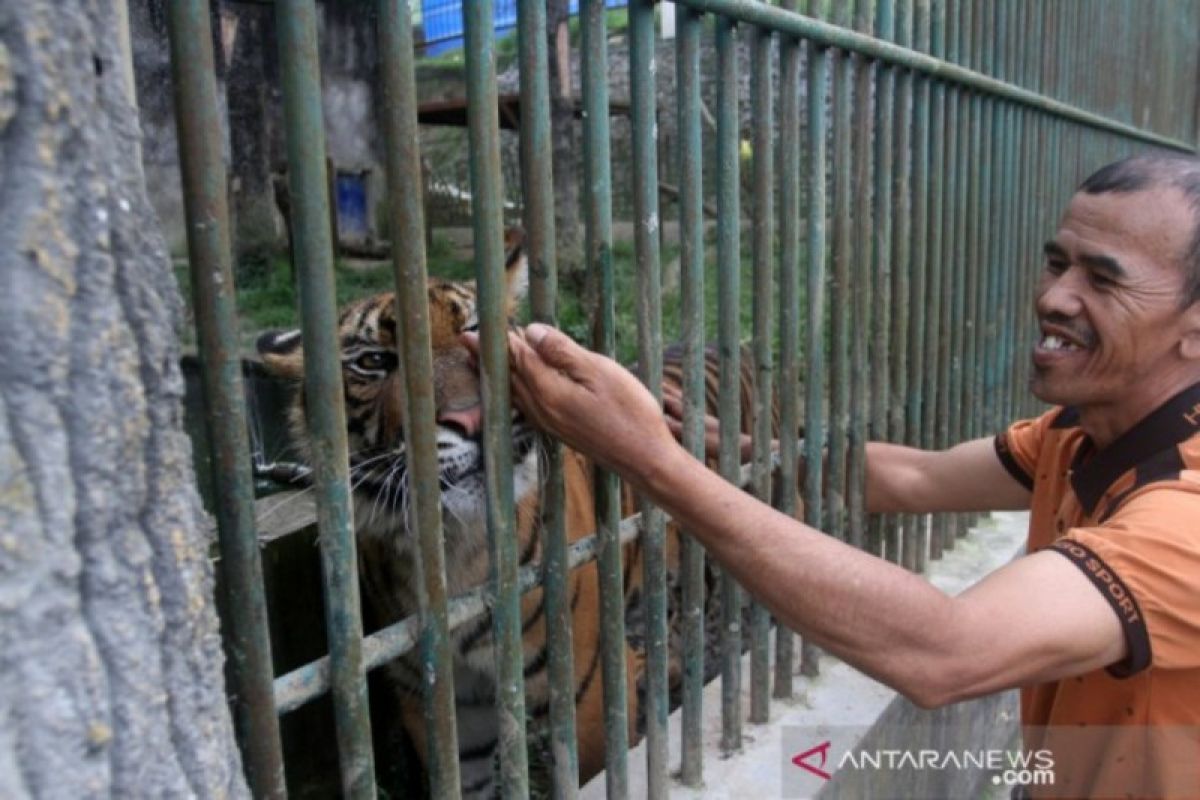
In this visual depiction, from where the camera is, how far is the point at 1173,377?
1857mm

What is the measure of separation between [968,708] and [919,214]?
1466mm

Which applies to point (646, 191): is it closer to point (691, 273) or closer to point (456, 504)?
point (691, 273)

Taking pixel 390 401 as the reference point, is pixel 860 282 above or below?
above

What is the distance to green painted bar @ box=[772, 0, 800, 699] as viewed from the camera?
6.82 ft

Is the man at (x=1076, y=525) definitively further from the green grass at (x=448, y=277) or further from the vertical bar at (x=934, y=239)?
the green grass at (x=448, y=277)

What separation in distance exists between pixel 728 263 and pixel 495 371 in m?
0.69

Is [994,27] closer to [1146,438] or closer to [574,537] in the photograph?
[1146,438]

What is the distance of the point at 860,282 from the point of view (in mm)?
2438

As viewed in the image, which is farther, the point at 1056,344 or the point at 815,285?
the point at 815,285

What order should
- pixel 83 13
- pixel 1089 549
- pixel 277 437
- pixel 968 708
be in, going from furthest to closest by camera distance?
pixel 968 708 < pixel 277 437 < pixel 1089 549 < pixel 83 13

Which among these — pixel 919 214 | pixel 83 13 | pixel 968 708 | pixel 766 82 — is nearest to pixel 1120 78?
pixel 919 214

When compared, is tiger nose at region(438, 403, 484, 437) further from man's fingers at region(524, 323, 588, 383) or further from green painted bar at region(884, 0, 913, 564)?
green painted bar at region(884, 0, 913, 564)

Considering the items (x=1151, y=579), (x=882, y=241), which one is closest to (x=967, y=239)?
(x=882, y=241)

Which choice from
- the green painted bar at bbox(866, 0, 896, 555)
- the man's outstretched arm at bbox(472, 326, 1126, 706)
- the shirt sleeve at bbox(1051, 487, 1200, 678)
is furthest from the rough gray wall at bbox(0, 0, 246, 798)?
the green painted bar at bbox(866, 0, 896, 555)
